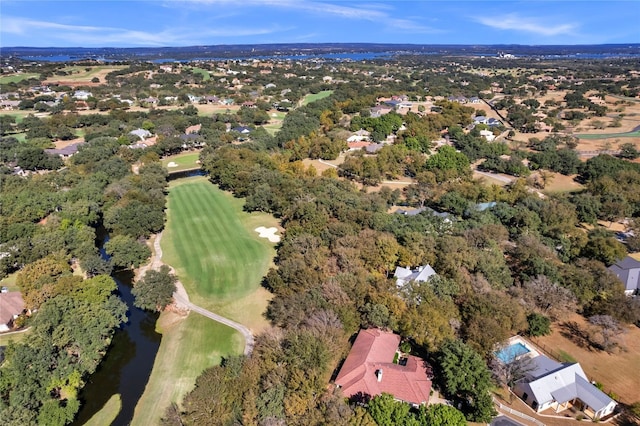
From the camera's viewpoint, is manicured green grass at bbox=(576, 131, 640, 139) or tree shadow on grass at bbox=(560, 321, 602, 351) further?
manicured green grass at bbox=(576, 131, 640, 139)

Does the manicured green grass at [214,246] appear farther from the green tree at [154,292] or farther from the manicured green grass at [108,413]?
the manicured green grass at [108,413]

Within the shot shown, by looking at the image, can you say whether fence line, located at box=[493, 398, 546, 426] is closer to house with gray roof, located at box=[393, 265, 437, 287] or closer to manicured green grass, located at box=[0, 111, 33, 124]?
house with gray roof, located at box=[393, 265, 437, 287]

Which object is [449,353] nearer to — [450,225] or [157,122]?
[450,225]

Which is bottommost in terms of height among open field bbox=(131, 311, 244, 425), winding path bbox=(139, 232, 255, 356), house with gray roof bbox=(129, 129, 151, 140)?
open field bbox=(131, 311, 244, 425)

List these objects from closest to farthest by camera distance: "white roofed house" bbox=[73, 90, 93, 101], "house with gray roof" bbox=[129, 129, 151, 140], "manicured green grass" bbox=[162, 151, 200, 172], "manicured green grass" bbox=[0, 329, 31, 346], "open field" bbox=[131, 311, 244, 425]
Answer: "open field" bbox=[131, 311, 244, 425] → "manicured green grass" bbox=[0, 329, 31, 346] → "manicured green grass" bbox=[162, 151, 200, 172] → "house with gray roof" bbox=[129, 129, 151, 140] → "white roofed house" bbox=[73, 90, 93, 101]

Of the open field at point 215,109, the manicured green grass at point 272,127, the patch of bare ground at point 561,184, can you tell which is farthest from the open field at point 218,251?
the open field at point 215,109

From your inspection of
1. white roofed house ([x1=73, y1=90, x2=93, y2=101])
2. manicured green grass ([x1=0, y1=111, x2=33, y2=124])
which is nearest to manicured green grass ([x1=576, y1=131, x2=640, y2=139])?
manicured green grass ([x1=0, y1=111, x2=33, y2=124])

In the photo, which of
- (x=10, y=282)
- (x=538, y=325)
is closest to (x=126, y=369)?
(x=10, y=282)
